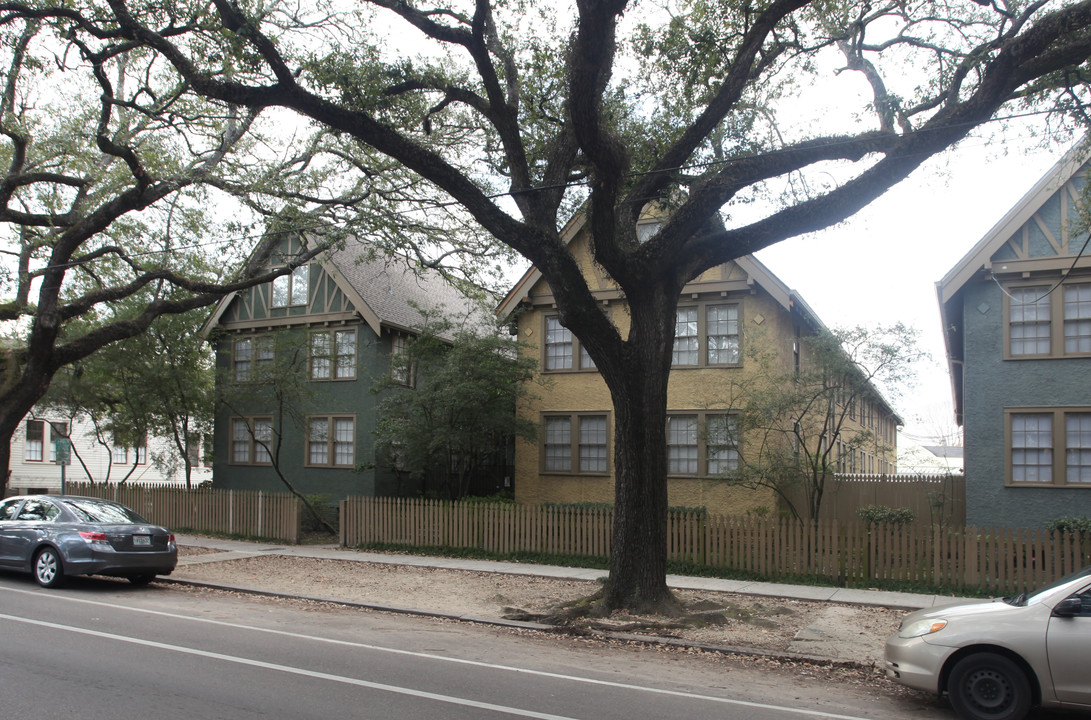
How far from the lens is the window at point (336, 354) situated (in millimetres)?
24734

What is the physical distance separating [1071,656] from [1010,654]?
1.41 feet

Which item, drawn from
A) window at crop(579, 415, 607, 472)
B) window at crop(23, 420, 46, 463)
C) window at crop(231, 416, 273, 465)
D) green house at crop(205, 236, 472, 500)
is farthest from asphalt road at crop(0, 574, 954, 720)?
window at crop(23, 420, 46, 463)

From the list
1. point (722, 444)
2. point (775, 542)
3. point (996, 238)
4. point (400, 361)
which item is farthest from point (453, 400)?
point (996, 238)

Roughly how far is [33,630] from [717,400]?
49.9 feet

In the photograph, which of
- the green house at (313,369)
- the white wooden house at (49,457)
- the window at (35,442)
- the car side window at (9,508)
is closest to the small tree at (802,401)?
the green house at (313,369)

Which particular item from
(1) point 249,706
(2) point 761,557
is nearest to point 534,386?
(2) point 761,557

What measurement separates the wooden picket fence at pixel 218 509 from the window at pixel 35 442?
14351 mm

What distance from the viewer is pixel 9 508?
14.2m

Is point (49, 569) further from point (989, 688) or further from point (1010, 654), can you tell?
point (1010, 654)

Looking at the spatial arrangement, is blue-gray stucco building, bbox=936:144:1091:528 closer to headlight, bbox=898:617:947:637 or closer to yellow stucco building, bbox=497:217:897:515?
yellow stucco building, bbox=497:217:897:515

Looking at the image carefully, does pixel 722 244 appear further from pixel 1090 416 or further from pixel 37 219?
pixel 37 219

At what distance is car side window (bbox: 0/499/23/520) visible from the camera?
14.1m

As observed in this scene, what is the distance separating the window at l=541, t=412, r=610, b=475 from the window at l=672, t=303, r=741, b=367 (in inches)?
110

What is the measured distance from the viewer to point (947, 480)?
2073cm
